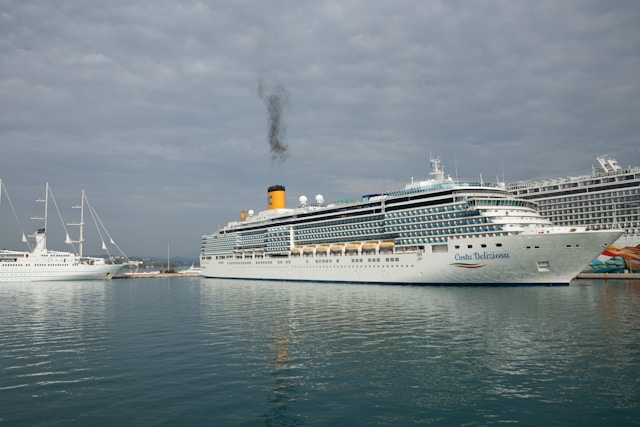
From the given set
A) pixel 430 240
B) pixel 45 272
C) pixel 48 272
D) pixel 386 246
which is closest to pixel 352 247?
pixel 386 246

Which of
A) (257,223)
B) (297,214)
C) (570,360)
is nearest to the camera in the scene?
(570,360)

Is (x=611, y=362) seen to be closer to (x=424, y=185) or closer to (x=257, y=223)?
(x=424, y=185)

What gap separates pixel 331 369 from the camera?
56.2 feet

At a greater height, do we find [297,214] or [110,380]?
[297,214]

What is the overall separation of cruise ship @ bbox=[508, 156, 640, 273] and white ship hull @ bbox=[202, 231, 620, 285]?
2733cm

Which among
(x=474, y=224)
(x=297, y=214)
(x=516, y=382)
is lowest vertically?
(x=516, y=382)

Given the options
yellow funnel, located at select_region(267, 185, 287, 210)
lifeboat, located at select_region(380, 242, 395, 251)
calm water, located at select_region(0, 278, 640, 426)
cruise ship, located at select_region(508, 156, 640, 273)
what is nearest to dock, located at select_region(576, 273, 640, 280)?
cruise ship, located at select_region(508, 156, 640, 273)

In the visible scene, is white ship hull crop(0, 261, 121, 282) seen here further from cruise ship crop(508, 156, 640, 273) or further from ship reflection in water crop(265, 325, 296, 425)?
cruise ship crop(508, 156, 640, 273)

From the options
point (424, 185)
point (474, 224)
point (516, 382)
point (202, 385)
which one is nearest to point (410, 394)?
point (516, 382)

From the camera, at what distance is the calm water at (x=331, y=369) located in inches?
499

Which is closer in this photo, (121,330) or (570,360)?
(570,360)

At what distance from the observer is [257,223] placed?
9131cm

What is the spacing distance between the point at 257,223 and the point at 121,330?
210 ft

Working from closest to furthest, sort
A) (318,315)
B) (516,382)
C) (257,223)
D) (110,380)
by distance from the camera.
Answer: (516,382), (110,380), (318,315), (257,223)
